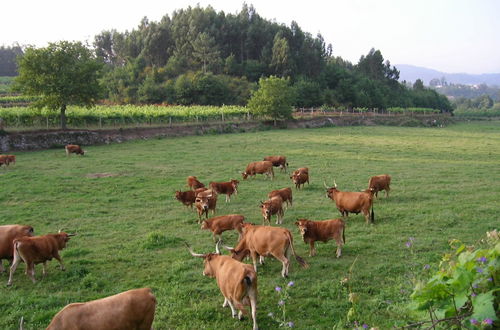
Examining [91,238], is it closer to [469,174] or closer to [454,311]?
[454,311]

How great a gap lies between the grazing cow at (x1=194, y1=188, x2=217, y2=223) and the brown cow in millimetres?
5131

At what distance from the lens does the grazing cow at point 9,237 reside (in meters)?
8.86

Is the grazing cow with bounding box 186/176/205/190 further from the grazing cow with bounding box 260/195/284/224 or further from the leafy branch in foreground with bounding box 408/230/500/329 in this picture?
the leafy branch in foreground with bounding box 408/230/500/329

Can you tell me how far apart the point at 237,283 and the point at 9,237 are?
18.8 feet

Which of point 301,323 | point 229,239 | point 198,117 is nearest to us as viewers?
point 301,323

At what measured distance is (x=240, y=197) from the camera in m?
15.7

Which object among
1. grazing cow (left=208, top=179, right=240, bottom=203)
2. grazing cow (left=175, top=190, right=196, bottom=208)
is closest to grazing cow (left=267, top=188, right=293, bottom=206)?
grazing cow (left=208, top=179, right=240, bottom=203)

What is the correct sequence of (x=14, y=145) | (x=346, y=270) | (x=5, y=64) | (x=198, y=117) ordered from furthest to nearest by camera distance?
1. (x=5, y=64)
2. (x=198, y=117)
3. (x=14, y=145)
4. (x=346, y=270)

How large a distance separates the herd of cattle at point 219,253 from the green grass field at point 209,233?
39 centimetres

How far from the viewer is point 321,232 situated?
31.4ft

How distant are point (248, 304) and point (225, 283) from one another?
50 cm

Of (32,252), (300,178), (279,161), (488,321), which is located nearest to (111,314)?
(32,252)

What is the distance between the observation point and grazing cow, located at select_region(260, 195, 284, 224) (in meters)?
11.4

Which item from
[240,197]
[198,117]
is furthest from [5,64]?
[240,197]
